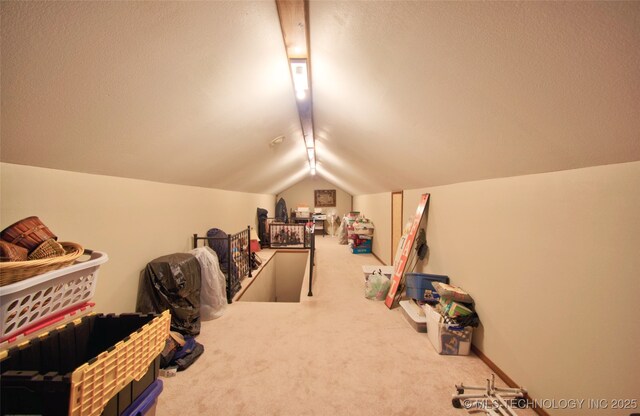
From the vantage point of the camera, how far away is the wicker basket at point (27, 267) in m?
0.80

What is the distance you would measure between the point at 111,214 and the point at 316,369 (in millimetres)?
2075

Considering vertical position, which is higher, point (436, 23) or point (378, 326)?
point (436, 23)

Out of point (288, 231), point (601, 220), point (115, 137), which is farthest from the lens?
point (288, 231)

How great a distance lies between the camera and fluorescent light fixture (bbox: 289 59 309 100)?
1.68m

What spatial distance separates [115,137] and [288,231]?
5.26m

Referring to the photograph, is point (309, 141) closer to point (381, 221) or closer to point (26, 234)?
point (381, 221)

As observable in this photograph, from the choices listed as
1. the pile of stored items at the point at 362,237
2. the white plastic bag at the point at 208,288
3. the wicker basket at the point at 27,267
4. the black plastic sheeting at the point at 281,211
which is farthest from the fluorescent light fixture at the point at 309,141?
the black plastic sheeting at the point at 281,211

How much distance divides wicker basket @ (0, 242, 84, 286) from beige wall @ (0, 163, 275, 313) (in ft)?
2.30

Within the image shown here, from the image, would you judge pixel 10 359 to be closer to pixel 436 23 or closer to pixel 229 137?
pixel 229 137

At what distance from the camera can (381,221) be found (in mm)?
5598

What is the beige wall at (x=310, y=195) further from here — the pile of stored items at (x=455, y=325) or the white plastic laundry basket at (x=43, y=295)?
the white plastic laundry basket at (x=43, y=295)

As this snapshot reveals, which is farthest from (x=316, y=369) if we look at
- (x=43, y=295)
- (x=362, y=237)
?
(x=362, y=237)

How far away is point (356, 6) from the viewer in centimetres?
102

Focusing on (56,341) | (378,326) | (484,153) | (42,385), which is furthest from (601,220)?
(56,341)
